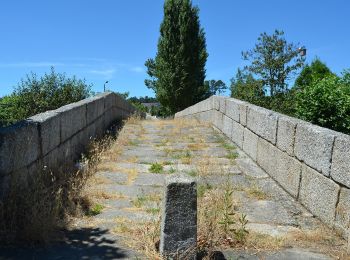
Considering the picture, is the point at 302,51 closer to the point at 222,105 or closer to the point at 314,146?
the point at 222,105

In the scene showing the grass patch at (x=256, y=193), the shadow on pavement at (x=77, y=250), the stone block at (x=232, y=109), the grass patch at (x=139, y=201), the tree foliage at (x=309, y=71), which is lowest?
the shadow on pavement at (x=77, y=250)

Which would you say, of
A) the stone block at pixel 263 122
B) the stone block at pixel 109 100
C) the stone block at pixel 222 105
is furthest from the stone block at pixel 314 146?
the stone block at pixel 109 100

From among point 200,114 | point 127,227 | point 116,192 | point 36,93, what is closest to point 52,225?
point 127,227

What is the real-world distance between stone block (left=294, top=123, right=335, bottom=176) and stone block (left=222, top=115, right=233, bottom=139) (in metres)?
4.36

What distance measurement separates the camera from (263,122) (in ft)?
22.6

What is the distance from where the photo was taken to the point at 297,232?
13.6 ft

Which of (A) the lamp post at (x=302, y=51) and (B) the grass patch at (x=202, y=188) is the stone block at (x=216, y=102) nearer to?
(B) the grass patch at (x=202, y=188)

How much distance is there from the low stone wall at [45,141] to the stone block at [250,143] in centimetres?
299

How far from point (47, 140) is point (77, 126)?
191 cm

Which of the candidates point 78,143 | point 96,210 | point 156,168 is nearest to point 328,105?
point 156,168

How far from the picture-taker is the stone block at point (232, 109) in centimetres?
911

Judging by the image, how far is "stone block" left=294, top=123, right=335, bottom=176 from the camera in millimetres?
4383

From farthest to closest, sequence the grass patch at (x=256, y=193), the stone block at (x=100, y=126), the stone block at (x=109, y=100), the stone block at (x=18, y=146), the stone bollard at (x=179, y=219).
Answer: the stone block at (x=109, y=100), the stone block at (x=100, y=126), the grass patch at (x=256, y=193), the stone block at (x=18, y=146), the stone bollard at (x=179, y=219)

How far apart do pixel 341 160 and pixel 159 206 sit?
195 cm
